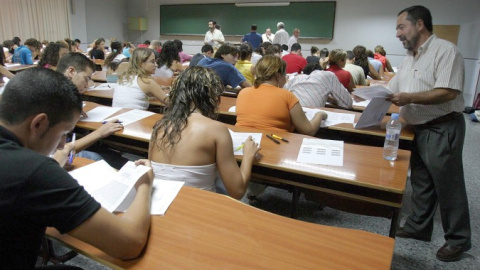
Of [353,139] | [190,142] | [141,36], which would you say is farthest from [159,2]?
[190,142]

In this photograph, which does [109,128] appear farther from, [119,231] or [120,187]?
[119,231]

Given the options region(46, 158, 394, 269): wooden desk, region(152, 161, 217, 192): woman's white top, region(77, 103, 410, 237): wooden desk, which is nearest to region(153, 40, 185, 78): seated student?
region(77, 103, 410, 237): wooden desk

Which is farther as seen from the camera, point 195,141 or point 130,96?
point 130,96

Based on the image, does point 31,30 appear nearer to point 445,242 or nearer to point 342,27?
point 342,27

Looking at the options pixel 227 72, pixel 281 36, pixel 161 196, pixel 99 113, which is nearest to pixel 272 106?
pixel 161 196

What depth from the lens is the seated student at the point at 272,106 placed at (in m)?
2.51

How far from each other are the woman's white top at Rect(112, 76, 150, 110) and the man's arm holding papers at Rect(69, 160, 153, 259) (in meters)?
2.14

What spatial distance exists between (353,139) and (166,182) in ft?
6.92

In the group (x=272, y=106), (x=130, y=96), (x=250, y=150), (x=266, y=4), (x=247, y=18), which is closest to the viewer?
(x=250, y=150)

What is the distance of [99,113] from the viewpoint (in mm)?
2918

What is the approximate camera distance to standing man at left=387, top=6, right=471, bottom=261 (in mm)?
2117

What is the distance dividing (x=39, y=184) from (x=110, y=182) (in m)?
0.62

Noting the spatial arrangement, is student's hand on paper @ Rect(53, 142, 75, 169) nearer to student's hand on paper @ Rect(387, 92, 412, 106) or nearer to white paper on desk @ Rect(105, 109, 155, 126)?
white paper on desk @ Rect(105, 109, 155, 126)

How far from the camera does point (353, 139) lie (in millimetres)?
3137
